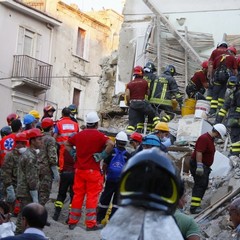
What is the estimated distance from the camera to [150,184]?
219cm

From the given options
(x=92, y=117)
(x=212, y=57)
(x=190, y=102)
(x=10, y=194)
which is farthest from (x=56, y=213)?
(x=190, y=102)

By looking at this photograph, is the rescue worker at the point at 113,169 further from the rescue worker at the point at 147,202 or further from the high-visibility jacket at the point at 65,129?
the rescue worker at the point at 147,202

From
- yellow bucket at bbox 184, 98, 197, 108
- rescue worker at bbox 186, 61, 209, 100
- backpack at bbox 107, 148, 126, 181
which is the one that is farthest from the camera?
yellow bucket at bbox 184, 98, 197, 108

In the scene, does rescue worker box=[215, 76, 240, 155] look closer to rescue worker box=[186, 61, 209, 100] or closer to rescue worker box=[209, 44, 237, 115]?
rescue worker box=[209, 44, 237, 115]

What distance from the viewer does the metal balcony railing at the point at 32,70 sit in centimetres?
2984

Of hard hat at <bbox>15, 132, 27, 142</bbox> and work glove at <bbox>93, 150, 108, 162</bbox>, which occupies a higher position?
hard hat at <bbox>15, 132, 27, 142</bbox>

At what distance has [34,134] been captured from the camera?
895 cm

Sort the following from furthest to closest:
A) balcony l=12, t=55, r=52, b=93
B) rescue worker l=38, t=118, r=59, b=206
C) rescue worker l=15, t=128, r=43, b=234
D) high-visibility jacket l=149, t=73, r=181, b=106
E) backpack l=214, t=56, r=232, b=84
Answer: balcony l=12, t=55, r=52, b=93 → high-visibility jacket l=149, t=73, r=181, b=106 → backpack l=214, t=56, r=232, b=84 → rescue worker l=38, t=118, r=59, b=206 → rescue worker l=15, t=128, r=43, b=234

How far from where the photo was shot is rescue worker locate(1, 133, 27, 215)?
941 cm

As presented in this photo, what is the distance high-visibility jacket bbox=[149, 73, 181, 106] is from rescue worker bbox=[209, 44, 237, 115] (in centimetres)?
92

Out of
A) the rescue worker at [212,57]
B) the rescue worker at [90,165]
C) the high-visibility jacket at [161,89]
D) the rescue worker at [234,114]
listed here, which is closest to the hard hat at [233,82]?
the rescue worker at [234,114]

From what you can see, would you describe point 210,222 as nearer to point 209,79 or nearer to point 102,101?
point 209,79

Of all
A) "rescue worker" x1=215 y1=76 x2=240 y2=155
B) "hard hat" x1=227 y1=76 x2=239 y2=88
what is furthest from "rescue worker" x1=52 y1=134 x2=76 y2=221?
"hard hat" x1=227 y1=76 x2=239 y2=88

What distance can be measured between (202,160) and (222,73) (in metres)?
4.08
